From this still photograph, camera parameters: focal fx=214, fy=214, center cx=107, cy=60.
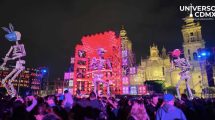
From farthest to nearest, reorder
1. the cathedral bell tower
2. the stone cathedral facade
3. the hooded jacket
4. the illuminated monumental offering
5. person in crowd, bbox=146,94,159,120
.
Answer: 1. the cathedral bell tower
2. the stone cathedral facade
3. the illuminated monumental offering
4. person in crowd, bbox=146,94,159,120
5. the hooded jacket

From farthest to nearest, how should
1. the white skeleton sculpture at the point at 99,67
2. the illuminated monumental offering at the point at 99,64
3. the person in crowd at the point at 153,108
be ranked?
the illuminated monumental offering at the point at 99,64 → the white skeleton sculpture at the point at 99,67 → the person in crowd at the point at 153,108

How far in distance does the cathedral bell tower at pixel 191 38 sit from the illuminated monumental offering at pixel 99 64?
151ft

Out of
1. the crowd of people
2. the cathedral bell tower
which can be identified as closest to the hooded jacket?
the crowd of people

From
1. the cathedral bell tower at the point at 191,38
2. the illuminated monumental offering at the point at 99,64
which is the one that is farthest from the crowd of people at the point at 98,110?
the cathedral bell tower at the point at 191,38

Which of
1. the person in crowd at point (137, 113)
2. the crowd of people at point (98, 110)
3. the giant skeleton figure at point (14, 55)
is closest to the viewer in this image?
the crowd of people at point (98, 110)

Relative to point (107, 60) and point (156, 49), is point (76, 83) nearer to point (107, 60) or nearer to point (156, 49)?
point (107, 60)

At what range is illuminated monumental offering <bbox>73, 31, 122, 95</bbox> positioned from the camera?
145 ft

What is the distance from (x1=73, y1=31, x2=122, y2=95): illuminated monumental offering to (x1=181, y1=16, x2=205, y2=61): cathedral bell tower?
46.1 m

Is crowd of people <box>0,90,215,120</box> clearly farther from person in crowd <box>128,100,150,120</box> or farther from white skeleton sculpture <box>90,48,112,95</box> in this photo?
white skeleton sculpture <box>90,48,112,95</box>

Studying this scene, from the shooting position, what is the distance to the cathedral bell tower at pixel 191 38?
81.3 meters

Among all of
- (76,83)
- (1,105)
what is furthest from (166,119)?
(76,83)

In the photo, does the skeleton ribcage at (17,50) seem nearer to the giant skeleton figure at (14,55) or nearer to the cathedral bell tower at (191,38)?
the giant skeleton figure at (14,55)

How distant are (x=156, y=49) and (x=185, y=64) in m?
82.8

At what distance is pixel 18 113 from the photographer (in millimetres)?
7207
